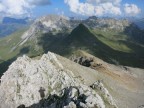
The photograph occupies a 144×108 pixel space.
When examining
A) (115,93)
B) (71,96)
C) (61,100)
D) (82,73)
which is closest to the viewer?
(71,96)

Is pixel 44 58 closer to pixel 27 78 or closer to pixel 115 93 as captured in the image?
pixel 27 78

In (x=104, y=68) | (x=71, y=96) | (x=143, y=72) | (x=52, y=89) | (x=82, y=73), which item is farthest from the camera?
(x=143, y=72)

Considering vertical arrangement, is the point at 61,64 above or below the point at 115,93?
above

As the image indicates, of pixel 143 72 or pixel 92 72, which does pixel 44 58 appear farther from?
pixel 143 72

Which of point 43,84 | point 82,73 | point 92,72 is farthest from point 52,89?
point 92,72

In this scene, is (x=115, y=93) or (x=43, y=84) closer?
(x=43, y=84)

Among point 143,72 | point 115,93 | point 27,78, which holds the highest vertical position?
point 27,78

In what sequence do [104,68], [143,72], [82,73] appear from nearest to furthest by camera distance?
[82,73]
[104,68]
[143,72]

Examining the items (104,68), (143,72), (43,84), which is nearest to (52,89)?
(43,84)

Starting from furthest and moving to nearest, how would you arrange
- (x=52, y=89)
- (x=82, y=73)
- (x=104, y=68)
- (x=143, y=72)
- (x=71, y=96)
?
(x=143, y=72) < (x=104, y=68) < (x=82, y=73) < (x=52, y=89) < (x=71, y=96)
